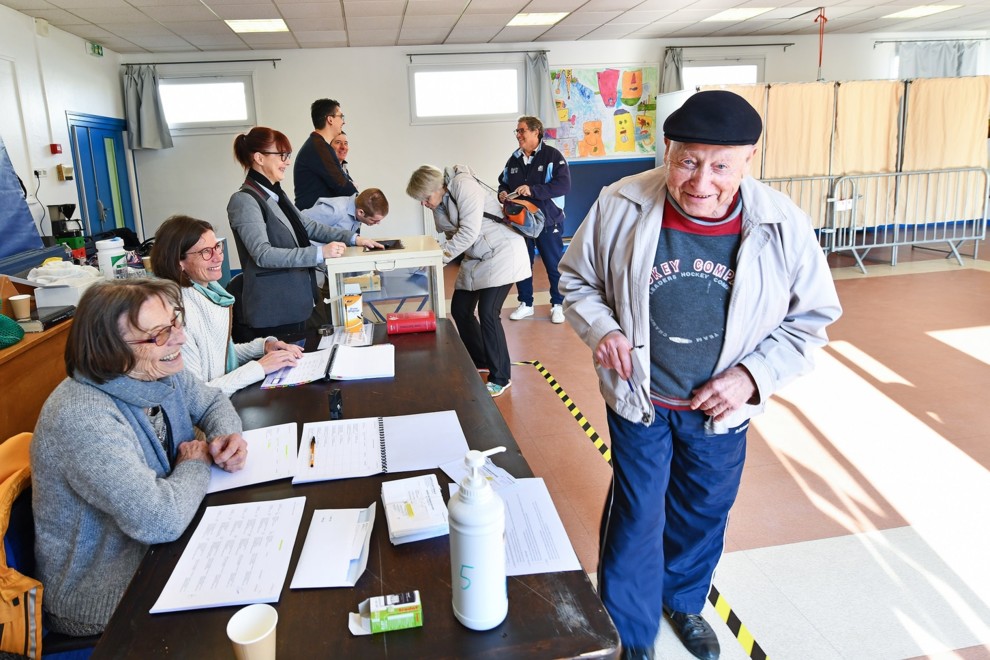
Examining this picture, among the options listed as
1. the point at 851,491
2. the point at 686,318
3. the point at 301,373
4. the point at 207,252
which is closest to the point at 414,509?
the point at 686,318

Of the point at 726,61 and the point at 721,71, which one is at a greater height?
the point at 726,61

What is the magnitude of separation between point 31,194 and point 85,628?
18.1 ft

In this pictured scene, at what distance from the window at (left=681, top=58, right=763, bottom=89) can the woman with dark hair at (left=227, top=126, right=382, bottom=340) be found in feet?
24.5

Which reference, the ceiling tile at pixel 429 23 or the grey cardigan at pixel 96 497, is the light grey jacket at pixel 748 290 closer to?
the grey cardigan at pixel 96 497

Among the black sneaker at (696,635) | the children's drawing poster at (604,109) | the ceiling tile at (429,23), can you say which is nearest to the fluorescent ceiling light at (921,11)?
the children's drawing poster at (604,109)

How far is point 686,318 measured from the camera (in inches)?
61.7

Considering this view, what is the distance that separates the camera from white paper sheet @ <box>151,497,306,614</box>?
3.30ft

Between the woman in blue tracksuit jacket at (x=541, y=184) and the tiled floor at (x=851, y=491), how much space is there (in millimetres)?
769

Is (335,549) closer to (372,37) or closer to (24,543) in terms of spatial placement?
(24,543)

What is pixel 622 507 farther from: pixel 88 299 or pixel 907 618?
pixel 88 299

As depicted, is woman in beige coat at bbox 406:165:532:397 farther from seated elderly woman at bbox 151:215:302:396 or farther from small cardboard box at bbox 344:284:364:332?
seated elderly woman at bbox 151:215:302:396

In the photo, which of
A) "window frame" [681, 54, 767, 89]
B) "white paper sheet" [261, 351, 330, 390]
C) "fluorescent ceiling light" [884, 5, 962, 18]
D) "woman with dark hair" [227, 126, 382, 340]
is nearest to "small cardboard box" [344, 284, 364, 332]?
"white paper sheet" [261, 351, 330, 390]

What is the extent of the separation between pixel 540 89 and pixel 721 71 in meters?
2.64

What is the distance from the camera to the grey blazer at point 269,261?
2754 mm
